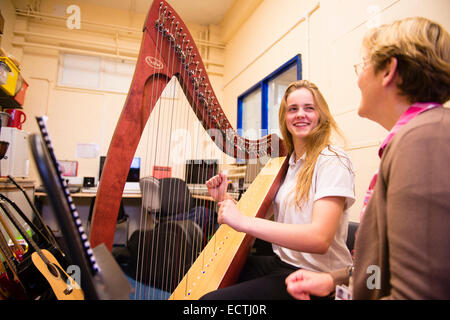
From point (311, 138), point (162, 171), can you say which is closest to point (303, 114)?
point (311, 138)

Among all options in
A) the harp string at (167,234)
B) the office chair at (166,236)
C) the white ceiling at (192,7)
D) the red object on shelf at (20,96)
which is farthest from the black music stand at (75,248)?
the white ceiling at (192,7)

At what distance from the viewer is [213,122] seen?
4.08 feet

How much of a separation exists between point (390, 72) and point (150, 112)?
67cm

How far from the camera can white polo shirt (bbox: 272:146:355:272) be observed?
912 mm

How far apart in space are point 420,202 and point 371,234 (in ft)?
0.50

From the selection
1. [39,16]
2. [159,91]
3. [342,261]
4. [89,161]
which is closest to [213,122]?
[159,91]

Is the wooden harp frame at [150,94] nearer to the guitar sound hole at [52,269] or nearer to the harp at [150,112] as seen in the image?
the harp at [150,112]

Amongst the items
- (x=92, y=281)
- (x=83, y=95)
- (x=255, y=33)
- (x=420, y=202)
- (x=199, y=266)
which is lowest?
(x=199, y=266)

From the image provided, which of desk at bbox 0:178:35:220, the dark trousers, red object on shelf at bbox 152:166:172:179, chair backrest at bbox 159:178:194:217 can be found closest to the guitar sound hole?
the dark trousers

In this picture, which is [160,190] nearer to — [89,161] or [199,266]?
[199,266]

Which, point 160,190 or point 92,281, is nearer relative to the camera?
point 92,281

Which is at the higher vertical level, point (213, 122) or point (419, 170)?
point (213, 122)

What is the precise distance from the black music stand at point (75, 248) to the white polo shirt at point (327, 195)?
0.70 meters
